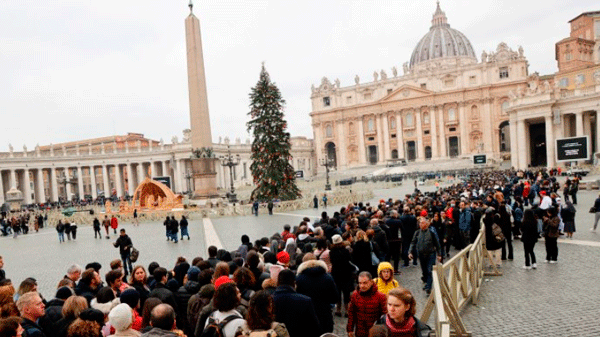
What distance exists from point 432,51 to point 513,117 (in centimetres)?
5888

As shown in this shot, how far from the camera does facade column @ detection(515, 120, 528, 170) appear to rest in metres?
41.2

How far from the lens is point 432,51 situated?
96.7m

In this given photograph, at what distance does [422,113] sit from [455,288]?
74.6 m

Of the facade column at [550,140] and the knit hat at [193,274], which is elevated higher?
the facade column at [550,140]

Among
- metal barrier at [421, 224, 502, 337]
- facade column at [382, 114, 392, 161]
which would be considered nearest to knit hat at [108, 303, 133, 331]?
metal barrier at [421, 224, 502, 337]

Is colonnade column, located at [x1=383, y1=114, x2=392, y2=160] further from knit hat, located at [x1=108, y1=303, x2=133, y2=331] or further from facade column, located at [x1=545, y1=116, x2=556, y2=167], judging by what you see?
knit hat, located at [x1=108, y1=303, x2=133, y2=331]

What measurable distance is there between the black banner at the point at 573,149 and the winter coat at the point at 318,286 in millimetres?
30137

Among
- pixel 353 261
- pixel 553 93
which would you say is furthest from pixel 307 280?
pixel 553 93

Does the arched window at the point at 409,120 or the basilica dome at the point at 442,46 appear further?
the basilica dome at the point at 442,46

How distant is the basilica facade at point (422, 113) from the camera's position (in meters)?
71.9

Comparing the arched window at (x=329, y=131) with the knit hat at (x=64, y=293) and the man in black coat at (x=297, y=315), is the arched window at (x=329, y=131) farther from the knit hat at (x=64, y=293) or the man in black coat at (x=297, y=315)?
the man in black coat at (x=297, y=315)

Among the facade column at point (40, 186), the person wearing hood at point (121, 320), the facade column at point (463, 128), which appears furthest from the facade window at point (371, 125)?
the person wearing hood at point (121, 320)

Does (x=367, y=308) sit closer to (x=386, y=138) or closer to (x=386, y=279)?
(x=386, y=279)

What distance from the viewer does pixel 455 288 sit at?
671cm
